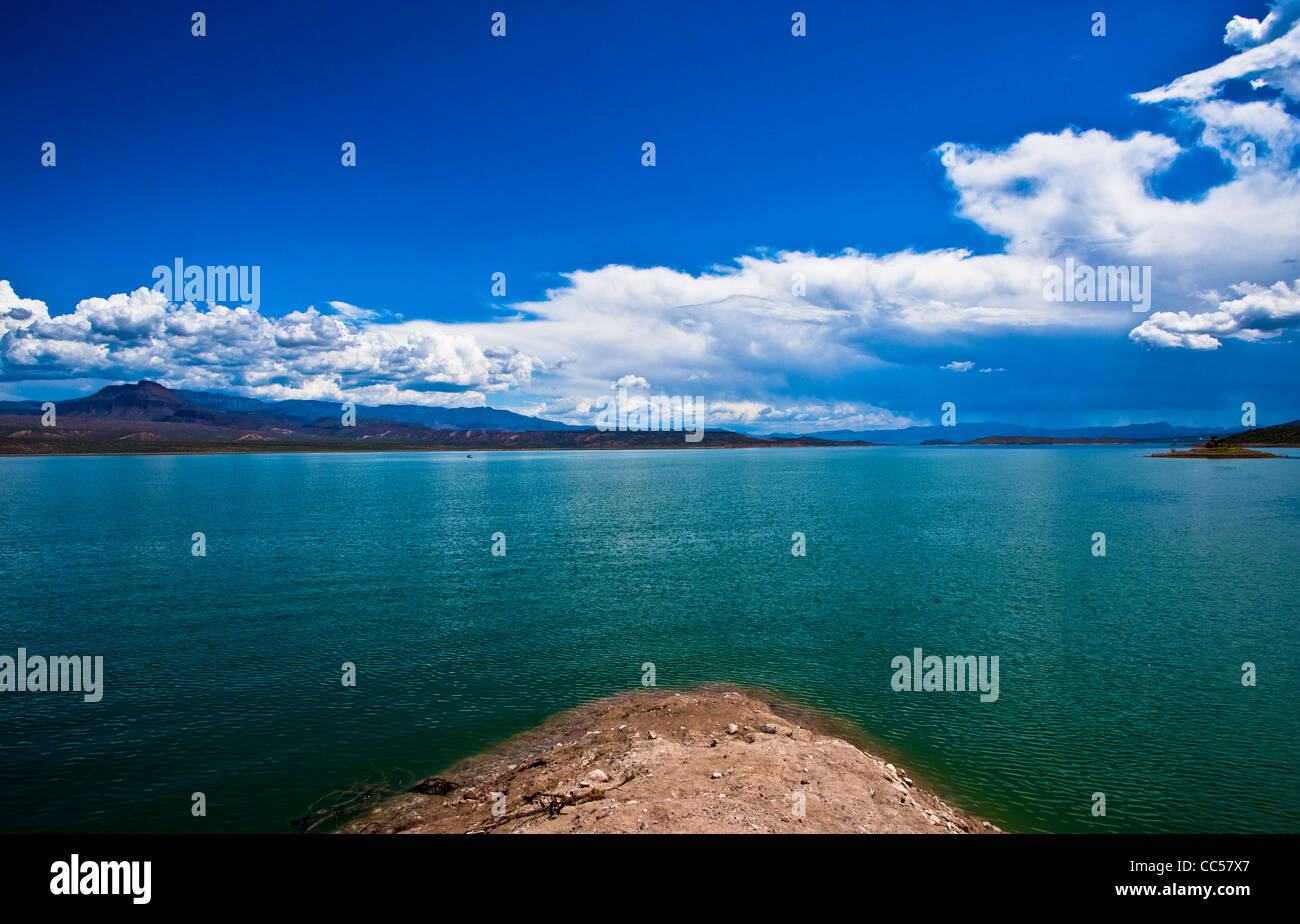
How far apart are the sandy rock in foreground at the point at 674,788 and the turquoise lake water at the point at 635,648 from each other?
9.07 feet

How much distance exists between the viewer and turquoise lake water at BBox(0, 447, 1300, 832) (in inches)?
998

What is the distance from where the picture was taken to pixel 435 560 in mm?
67375

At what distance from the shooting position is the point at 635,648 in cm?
4109

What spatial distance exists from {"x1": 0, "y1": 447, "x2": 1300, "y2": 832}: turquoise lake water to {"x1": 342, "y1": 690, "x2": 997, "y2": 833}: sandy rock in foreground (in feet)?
9.07

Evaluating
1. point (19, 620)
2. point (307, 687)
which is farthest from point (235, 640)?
point (19, 620)

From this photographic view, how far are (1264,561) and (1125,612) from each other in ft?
91.5
